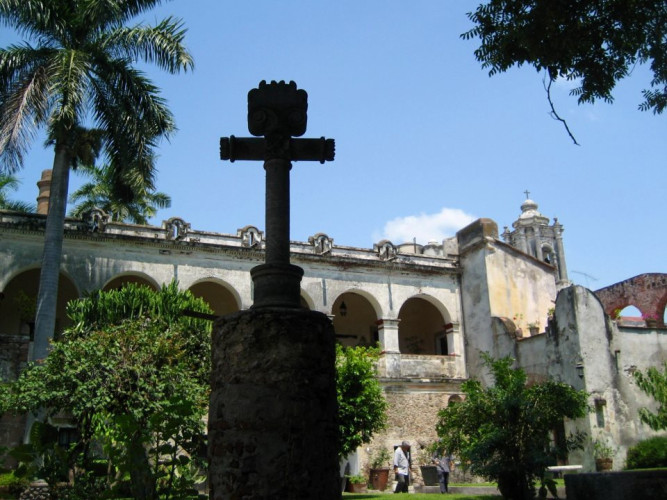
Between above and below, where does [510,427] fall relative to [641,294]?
below

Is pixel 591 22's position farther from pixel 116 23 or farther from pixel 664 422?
pixel 664 422

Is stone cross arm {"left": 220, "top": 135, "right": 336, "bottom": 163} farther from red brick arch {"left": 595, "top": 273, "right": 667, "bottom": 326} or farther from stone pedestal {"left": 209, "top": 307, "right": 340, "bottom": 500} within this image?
red brick arch {"left": 595, "top": 273, "right": 667, "bottom": 326}

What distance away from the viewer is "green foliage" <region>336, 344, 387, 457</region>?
14.8m

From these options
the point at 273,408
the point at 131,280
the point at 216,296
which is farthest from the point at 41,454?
the point at 216,296

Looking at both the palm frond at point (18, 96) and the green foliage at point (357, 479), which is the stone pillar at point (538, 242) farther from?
the palm frond at point (18, 96)

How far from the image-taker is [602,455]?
17219 millimetres

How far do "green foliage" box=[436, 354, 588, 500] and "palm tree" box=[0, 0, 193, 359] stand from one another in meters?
8.89

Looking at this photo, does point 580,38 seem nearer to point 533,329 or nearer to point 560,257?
point 533,329

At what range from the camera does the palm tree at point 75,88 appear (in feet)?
48.4

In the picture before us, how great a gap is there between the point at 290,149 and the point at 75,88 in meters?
11.4

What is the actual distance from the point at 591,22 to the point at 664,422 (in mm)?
14326

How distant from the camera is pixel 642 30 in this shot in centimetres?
716

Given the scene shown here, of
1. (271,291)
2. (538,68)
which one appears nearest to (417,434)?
(538,68)

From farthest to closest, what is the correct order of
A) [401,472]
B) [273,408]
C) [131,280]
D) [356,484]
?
[131,280] → [356,484] → [401,472] → [273,408]
